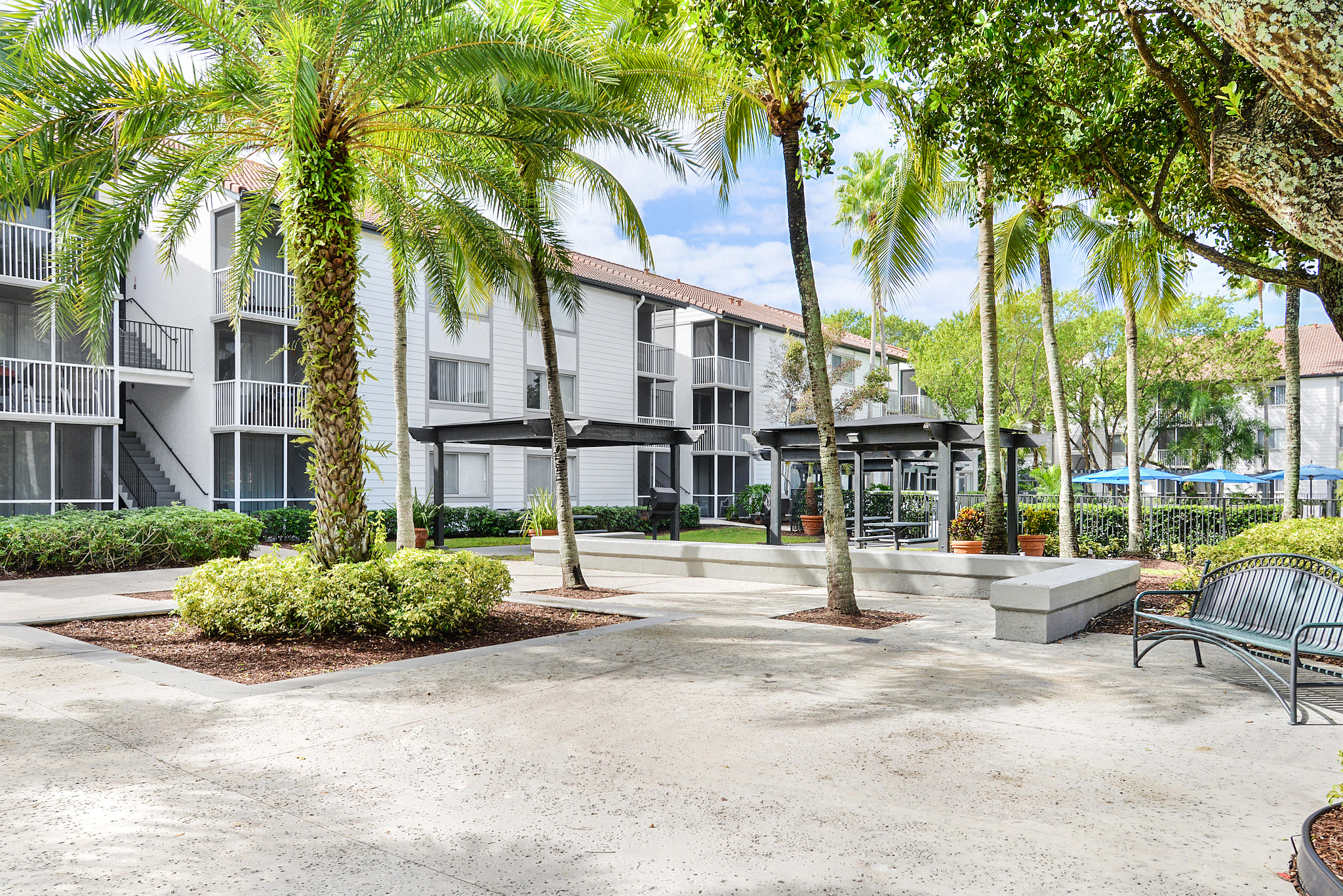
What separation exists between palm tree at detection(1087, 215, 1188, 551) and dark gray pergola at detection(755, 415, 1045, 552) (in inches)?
77.5

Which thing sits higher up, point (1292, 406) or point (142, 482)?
point (1292, 406)

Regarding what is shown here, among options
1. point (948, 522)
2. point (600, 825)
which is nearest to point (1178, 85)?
point (600, 825)

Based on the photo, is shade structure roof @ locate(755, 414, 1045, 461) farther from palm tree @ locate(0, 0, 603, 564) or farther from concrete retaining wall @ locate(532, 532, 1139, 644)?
palm tree @ locate(0, 0, 603, 564)

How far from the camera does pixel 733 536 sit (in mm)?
25688

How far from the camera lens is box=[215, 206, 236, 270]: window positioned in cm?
2175

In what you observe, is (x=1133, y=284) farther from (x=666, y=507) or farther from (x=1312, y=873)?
(x=1312, y=873)

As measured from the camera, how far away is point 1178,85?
6.36 m

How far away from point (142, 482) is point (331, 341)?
16.4 metres

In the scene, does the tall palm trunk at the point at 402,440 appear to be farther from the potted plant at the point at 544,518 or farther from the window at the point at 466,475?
the window at the point at 466,475

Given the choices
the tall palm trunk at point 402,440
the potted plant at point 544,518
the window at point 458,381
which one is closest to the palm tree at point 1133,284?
the tall palm trunk at point 402,440

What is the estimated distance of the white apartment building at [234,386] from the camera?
1934cm

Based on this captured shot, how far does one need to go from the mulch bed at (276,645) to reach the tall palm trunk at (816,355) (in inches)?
98.1

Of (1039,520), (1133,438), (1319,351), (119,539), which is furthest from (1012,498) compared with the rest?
(1319,351)

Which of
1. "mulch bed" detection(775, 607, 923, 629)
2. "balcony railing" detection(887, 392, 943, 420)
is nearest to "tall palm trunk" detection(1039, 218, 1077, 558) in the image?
"mulch bed" detection(775, 607, 923, 629)
